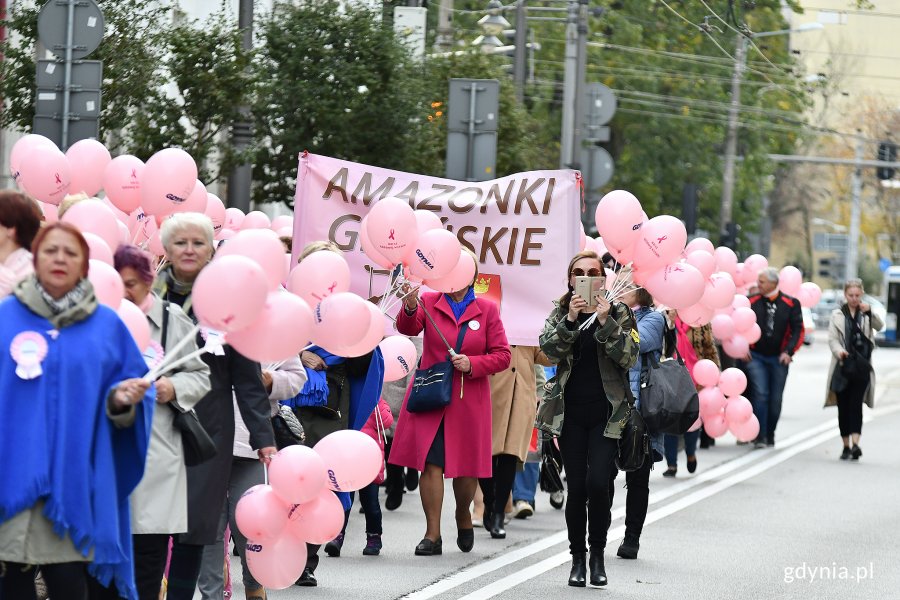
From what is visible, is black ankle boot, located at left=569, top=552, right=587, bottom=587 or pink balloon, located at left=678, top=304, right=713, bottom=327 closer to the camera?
black ankle boot, located at left=569, top=552, right=587, bottom=587

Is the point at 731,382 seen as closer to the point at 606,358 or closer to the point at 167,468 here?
the point at 606,358

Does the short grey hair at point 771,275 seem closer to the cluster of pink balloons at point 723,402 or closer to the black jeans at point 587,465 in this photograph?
the cluster of pink balloons at point 723,402

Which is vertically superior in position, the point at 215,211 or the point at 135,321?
the point at 215,211

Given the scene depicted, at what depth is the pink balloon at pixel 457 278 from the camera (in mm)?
10461

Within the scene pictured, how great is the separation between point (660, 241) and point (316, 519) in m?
3.32

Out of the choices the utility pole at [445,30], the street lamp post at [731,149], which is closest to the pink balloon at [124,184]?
the utility pole at [445,30]

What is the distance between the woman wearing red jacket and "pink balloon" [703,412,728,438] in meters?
5.96

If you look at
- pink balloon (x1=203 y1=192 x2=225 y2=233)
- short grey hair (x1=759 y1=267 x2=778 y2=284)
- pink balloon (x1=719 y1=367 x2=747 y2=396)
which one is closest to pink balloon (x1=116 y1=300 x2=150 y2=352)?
pink balloon (x1=203 y1=192 x2=225 y2=233)

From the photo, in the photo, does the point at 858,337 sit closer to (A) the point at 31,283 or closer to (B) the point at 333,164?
(B) the point at 333,164

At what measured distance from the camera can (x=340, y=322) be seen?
7.91 m

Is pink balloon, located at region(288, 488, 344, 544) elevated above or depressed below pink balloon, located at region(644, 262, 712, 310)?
below

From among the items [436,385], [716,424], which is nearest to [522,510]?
[436,385]

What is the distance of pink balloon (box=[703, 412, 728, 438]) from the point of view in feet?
53.7

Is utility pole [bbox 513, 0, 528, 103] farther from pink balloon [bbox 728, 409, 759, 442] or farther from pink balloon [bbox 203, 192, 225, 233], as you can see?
pink balloon [bbox 203, 192, 225, 233]
